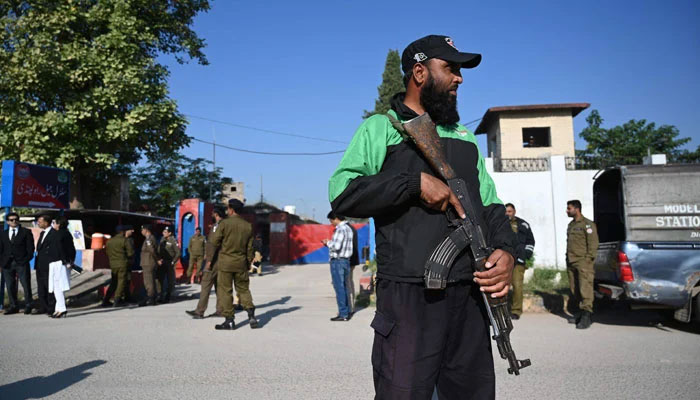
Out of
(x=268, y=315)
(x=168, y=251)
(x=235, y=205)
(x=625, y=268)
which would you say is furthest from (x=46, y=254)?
(x=625, y=268)

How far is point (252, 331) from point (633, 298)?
5.46m

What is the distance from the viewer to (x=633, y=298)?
21.5 feet

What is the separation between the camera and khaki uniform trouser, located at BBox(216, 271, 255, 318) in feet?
23.2

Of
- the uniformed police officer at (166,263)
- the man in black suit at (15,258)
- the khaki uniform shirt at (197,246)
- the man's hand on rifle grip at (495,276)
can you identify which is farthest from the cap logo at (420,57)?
the khaki uniform shirt at (197,246)

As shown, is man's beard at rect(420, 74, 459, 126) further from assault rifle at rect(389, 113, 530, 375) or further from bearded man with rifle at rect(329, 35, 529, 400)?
assault rifle at rect(389, 113, 530, 375)

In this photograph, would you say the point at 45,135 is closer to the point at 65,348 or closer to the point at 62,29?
the point at 62,29

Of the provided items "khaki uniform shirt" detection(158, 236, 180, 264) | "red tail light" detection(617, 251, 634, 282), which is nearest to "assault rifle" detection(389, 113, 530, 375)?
"red tail light" detection(617, 251, 634, 282)

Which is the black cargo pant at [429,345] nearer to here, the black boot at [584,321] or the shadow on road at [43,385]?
the shadow on road at [43,385]

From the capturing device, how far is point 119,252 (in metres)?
9.80

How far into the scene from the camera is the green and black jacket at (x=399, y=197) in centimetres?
177

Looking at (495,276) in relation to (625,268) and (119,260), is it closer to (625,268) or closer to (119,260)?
(625,268)

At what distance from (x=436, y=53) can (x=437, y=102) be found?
203 mm

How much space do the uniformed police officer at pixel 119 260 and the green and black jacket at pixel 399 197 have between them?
9264 millimetres

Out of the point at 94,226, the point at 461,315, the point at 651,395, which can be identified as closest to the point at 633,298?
the point at 651,395
